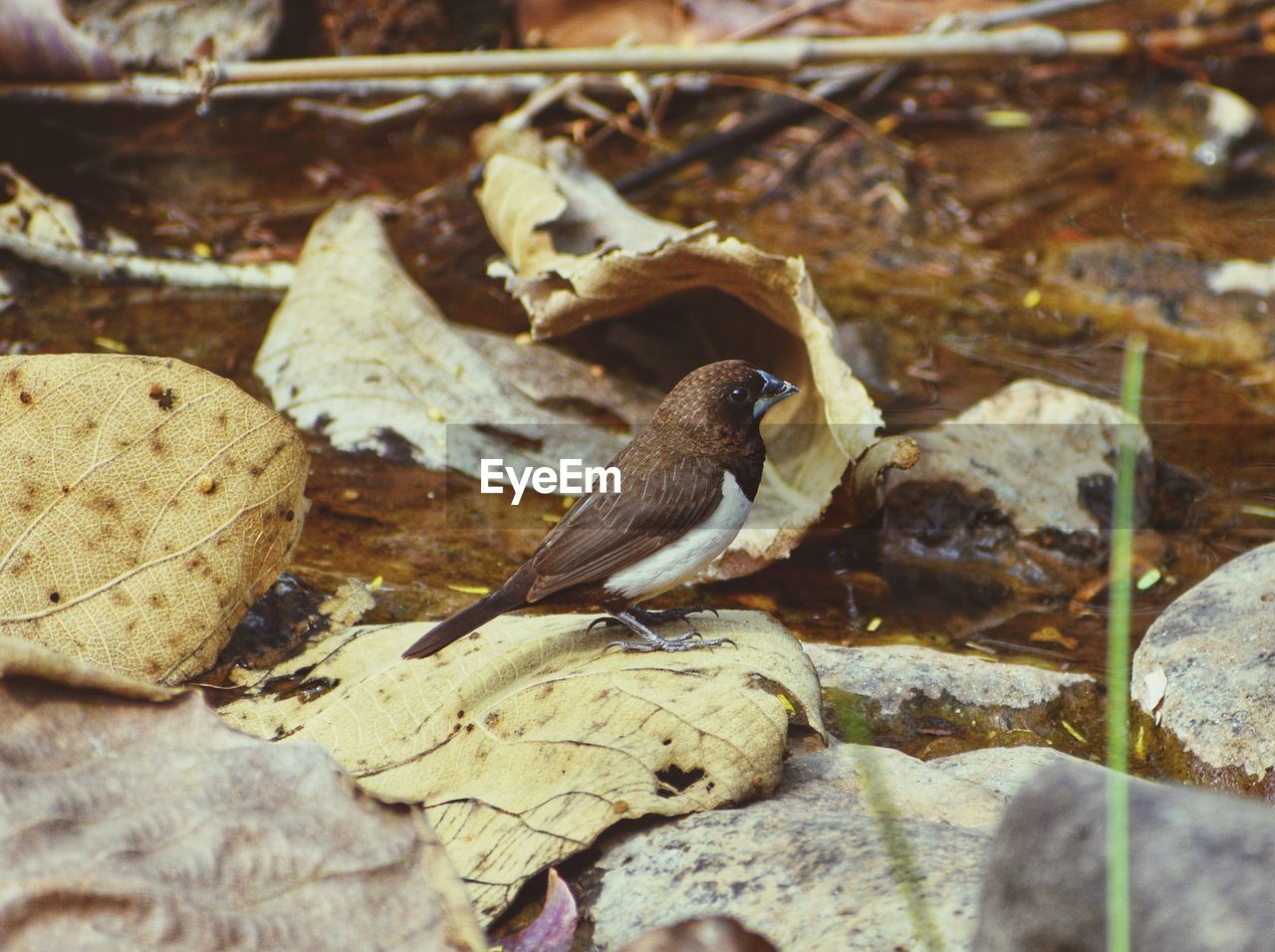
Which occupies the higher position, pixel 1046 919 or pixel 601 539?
pixel 1046 919

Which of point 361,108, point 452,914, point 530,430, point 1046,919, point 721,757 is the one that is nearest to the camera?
point 1046,919

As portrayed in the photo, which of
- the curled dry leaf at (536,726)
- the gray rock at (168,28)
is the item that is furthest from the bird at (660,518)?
the gray rock at (168,28)

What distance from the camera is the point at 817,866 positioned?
2426 millimetres

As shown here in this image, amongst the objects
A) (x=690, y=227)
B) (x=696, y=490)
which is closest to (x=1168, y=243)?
(x=690, y=227)

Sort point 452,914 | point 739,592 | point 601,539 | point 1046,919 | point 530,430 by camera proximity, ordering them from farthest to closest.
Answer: point 530,430 < point 739,592 < point 601,539 < point 452,914 < point 1046,919

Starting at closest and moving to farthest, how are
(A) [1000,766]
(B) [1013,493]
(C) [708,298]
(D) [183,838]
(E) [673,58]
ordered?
(D) [183,838]
(A) [1000,766]
(B) [1013,493]
(C) [708,298]
(E) [673,58]

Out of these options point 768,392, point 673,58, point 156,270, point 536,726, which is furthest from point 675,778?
point 156,270

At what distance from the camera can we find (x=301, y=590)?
376 cm

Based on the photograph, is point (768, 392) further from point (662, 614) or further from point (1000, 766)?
point (1000, 766)

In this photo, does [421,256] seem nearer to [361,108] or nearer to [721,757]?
[361,108]

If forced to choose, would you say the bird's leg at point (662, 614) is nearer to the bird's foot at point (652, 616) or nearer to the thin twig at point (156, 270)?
the bird's foot at point (652, 616)

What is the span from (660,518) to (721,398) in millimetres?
434

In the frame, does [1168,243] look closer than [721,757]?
No

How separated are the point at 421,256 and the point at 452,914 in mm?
4493
